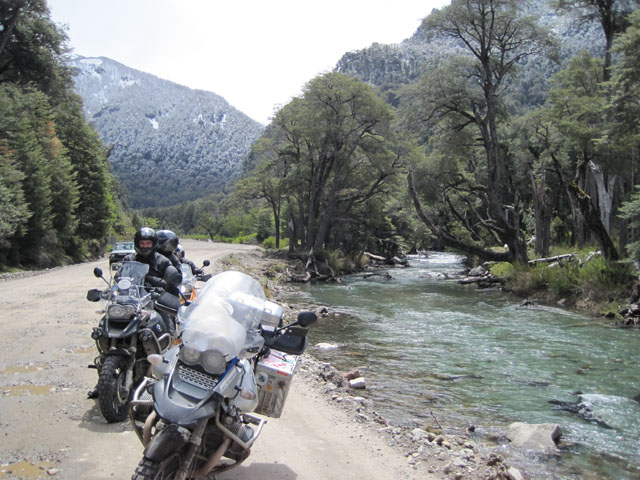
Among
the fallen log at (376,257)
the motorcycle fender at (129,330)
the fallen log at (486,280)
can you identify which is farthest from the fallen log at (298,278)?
the motorcycle fender at (129,330)

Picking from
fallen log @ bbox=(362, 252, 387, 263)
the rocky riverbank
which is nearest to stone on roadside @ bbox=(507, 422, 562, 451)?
the rocky riverbank

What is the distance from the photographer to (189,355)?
10.4 ft

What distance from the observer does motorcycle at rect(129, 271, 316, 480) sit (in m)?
3.00

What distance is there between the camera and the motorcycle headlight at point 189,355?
3.16 m

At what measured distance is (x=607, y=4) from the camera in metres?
22.7

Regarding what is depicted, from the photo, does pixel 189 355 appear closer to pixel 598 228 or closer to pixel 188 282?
pixel 188 282

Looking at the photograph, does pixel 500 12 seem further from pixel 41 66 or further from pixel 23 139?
pixel 41 66

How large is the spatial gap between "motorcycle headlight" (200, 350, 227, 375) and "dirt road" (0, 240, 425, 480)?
1339mm

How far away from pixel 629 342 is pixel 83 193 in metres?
32.5

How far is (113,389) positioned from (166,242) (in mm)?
1952

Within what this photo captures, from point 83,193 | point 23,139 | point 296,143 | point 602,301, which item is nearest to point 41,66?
point 83,193

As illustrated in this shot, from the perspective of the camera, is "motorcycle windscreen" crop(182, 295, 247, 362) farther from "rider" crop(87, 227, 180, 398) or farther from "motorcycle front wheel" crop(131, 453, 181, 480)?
"rider" crop(87, 227, 180, 398)

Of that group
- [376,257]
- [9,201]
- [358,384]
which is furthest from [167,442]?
[376,257]

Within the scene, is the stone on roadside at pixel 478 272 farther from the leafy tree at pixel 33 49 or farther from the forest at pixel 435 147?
the leafy tree at pixel 33 49
